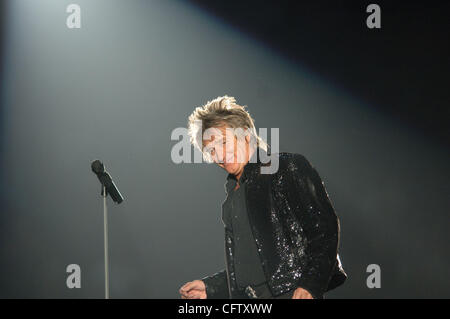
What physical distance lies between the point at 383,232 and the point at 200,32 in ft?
7.45

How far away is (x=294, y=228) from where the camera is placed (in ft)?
5.00

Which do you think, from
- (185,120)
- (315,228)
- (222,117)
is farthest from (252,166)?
(185,120)

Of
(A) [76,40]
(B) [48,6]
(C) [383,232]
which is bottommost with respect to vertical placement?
(C) [383,232]

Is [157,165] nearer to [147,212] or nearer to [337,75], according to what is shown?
[147,212]

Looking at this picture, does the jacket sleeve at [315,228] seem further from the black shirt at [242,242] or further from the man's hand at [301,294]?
the black shirt at [242,242]

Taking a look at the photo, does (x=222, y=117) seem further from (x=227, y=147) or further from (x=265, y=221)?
(x=265, y=221)

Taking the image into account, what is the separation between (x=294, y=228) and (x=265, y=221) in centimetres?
11

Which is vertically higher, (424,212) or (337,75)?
(337,75)

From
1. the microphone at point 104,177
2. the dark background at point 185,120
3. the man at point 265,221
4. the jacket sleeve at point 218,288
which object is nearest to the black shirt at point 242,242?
the man at point 265,221

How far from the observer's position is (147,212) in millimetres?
3930

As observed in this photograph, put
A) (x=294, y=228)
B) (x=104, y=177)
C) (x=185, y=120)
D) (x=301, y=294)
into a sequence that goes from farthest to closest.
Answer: (x=185, y=120), (x=104, y=177), (x=294, y=228), (x=301, y=294)

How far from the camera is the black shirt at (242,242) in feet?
5.29
